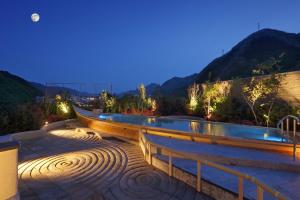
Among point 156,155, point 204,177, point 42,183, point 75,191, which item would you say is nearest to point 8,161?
point 75,191

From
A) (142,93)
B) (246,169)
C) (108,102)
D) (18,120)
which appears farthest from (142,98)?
(246,169)

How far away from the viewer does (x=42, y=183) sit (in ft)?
19.7

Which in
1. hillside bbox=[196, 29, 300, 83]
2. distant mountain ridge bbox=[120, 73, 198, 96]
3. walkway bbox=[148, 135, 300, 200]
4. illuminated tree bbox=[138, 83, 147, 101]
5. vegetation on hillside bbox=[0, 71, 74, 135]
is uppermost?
hillside bbox=[196, 29, 300, 83]

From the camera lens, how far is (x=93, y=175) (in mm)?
6449

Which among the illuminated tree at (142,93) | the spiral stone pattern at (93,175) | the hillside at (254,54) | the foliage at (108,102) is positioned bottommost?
the spiral stone pattern at (93,175)

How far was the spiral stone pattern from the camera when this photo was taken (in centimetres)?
533

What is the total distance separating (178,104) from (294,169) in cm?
1139

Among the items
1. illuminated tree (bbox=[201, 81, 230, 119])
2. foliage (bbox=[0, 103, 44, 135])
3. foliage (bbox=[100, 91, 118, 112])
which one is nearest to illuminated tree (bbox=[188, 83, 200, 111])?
illuminated tree (bbox=[201, 81, 230, 119])

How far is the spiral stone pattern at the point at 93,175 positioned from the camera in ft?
17.5

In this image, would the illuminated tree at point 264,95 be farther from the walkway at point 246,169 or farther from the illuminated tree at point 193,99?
the walkway at point 246,169

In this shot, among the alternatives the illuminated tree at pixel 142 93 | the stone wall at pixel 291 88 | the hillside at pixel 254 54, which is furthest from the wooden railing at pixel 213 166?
the hillside at pixel 254 54

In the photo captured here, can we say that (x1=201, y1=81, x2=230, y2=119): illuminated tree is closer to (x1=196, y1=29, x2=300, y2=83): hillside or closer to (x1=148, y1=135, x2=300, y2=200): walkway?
(x1=148, y1=135, x2=300, y2=200): walkway

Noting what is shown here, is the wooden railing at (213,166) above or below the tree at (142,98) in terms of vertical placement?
below

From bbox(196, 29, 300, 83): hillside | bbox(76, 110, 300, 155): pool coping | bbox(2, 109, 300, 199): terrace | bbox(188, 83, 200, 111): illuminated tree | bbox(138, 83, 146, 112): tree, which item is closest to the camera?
bbox(2, 109, 300, 199): terrace
